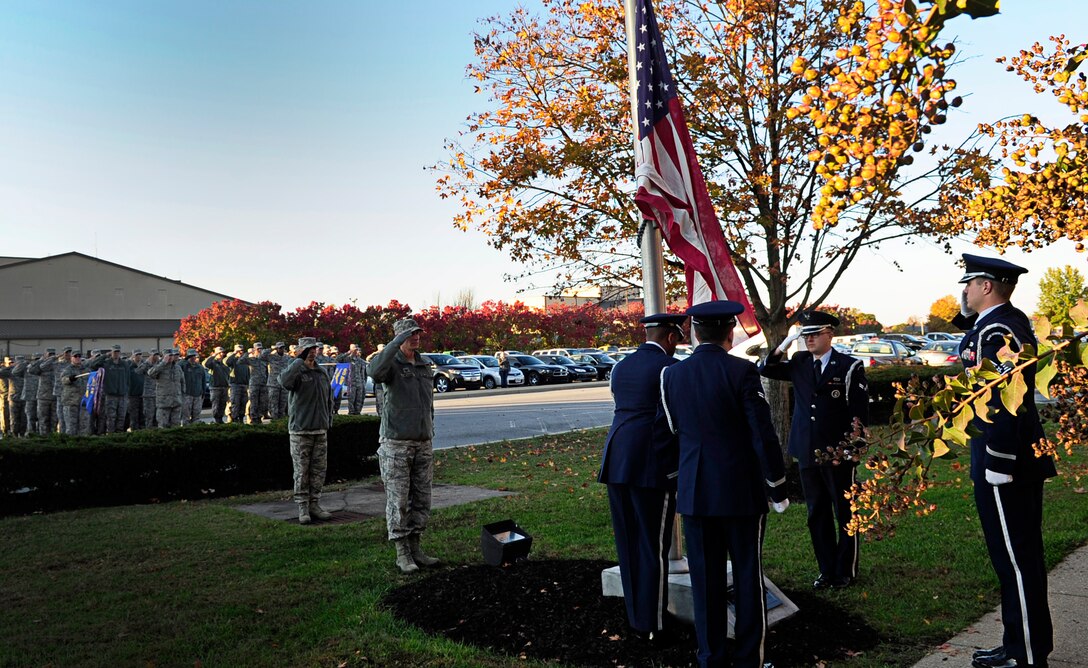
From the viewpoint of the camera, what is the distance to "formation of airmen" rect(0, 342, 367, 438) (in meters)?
19.7

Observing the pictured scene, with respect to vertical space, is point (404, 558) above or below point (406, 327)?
below

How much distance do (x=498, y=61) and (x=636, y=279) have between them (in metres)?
3.56

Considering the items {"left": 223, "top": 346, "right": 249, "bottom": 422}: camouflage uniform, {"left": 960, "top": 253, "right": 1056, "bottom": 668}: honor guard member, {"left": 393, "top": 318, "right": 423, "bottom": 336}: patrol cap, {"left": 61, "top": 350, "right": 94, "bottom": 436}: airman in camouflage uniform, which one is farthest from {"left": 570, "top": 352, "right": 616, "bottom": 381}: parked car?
{"left": 960, "top": 253, "right": 1056, "bottom": 668}: honor guard member

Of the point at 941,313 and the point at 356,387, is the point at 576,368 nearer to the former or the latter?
the point at 356,387

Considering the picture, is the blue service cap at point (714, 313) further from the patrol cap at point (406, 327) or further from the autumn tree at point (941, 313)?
the autumn tree at point (941, 313)

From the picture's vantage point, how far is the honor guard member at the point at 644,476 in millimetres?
5227

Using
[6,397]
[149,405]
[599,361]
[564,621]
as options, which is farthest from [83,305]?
[564,621]

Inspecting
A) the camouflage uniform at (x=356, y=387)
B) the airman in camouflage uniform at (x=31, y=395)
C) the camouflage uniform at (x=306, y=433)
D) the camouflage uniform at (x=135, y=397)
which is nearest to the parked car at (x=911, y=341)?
the camouflage uniform at (x=356, y=387)

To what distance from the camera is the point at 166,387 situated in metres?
19.5

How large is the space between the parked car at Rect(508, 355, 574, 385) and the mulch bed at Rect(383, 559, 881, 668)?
36150mm

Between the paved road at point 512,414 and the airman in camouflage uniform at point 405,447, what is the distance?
370 inches

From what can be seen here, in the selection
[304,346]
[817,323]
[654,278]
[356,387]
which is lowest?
[356,387]

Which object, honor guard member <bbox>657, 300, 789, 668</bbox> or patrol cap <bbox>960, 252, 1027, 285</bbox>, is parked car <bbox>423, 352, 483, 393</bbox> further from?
patrol cap <bbox>960, 252, 1027, 285</bbox>

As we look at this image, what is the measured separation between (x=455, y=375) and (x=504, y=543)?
1288 inches
